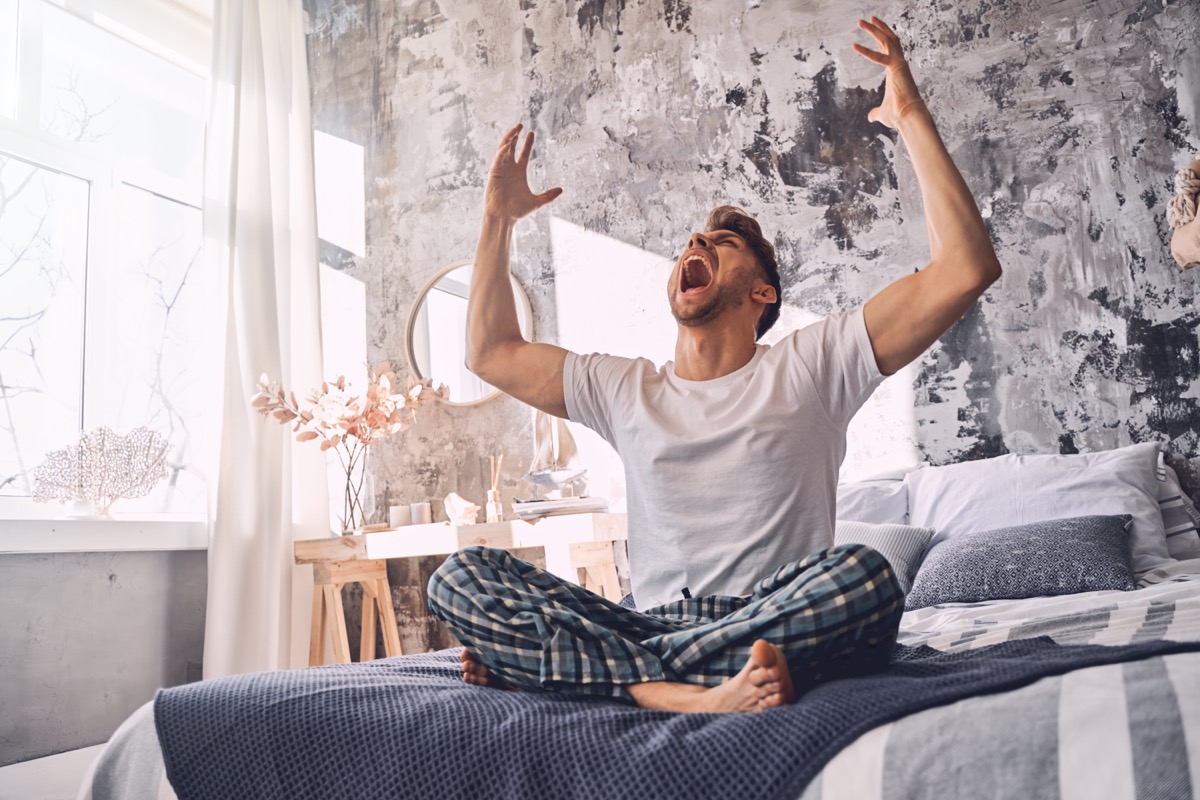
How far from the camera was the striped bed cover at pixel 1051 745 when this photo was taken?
0.78 meters

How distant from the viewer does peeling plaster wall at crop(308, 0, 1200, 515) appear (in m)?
2.82

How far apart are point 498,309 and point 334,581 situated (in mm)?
1941

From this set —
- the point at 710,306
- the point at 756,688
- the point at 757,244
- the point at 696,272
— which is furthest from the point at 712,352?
the point at 756,688

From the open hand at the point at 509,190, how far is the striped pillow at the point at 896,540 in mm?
1216

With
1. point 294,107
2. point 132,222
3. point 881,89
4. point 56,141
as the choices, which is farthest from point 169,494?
point 881,89

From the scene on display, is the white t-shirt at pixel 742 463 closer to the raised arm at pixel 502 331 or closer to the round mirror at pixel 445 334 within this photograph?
the raised arm at pixel 502 331

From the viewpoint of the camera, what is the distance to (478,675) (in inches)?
50.1

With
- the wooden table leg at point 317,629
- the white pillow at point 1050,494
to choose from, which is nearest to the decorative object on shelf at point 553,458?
the wooden table leg at point 317,629

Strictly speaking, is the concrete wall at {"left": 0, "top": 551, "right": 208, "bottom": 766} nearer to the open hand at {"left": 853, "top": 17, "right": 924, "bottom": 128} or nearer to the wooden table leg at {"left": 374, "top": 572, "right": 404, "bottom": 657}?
the wooden table leg at {"left": 374, "top": 572, "right": 404, "bottom": 657}

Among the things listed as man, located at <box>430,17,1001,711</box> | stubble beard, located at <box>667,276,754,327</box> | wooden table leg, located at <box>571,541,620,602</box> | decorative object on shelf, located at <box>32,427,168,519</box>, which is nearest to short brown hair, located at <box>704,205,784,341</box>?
man, located at <box>430,17,1001,711</box>

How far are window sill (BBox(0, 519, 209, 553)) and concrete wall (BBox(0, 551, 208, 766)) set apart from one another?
0.05 metres

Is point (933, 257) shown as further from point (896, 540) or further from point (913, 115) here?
point (896, 540)

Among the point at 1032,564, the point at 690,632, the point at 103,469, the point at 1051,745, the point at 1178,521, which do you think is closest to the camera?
the point at 1051,745

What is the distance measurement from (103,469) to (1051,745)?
3120 millimetres
